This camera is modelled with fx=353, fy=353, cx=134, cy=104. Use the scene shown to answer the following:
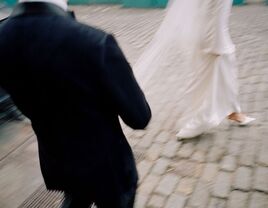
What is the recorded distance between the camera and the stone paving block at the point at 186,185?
3.21 metres

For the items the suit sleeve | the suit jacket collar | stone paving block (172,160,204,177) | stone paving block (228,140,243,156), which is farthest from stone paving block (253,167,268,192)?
the suit jacket collar

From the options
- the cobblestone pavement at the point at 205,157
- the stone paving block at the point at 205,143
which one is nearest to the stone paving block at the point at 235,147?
the cobblestone pavement at the point at 205,157

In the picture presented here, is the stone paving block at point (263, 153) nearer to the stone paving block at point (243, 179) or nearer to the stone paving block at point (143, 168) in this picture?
the stone paving block at point (243, 179)

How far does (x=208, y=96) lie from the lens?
3703 mm

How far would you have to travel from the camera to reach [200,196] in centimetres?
311

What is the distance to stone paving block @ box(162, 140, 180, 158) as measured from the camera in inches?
150

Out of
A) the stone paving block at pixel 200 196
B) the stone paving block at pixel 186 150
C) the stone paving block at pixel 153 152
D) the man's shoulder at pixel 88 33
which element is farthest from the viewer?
the stone paving block at pixel 153 152

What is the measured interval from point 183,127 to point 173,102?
3.20ft

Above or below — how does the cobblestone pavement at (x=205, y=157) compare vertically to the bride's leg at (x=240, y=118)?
below

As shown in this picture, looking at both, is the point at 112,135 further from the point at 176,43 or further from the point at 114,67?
the point at 176,43

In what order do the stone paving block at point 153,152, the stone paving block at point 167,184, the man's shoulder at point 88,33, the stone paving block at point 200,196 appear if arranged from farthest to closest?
the stone paving block at point 153,152 → the stone paving block at point 167,184 → the stone paving block at point 200,196 → the man's shoulder at point 88,33

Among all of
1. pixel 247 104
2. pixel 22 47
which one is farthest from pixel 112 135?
pixel 247 104

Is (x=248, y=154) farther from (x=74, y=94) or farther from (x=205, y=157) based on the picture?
(x=74, y=94)

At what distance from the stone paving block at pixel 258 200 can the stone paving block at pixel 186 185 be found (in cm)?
53
